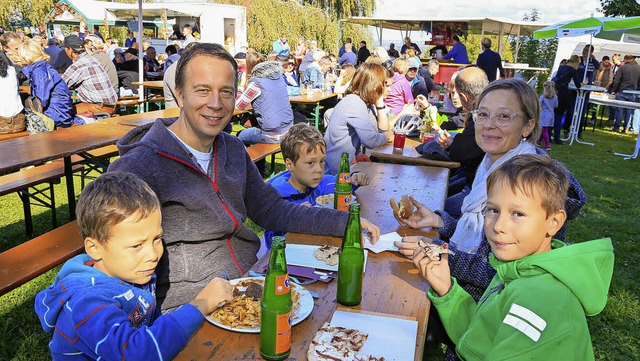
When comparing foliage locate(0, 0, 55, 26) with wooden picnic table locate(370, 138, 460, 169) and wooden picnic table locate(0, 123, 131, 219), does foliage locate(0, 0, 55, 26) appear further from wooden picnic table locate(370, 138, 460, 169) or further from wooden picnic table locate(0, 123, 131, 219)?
wooden picnic table locate(370, 138, 460, 169)

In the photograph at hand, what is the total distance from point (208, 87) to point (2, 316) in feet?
8.43

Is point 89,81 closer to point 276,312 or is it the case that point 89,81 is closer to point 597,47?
point 276,312

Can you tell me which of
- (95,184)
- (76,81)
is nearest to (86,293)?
(95,184)

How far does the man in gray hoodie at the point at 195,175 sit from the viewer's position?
183cm

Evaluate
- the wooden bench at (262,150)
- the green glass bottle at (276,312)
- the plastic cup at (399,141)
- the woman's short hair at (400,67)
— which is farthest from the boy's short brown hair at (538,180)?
the woman's short hair at (400,67)

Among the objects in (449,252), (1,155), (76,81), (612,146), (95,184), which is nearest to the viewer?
Answer: (95,184)

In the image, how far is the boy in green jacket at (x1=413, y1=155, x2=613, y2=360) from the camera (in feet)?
4.23

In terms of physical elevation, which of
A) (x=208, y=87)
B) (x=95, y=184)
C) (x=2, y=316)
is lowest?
(x=2, y=316)

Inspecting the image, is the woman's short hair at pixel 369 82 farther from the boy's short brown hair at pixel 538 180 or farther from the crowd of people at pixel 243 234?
the boy's short brown hair at pixel 538 180

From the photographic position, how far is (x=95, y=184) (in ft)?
4.71

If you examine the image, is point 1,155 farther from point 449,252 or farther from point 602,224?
point 602,224

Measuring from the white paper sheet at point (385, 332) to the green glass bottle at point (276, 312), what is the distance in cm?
23

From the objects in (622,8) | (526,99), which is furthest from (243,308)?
(622,8)

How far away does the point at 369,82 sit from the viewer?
441 cm
